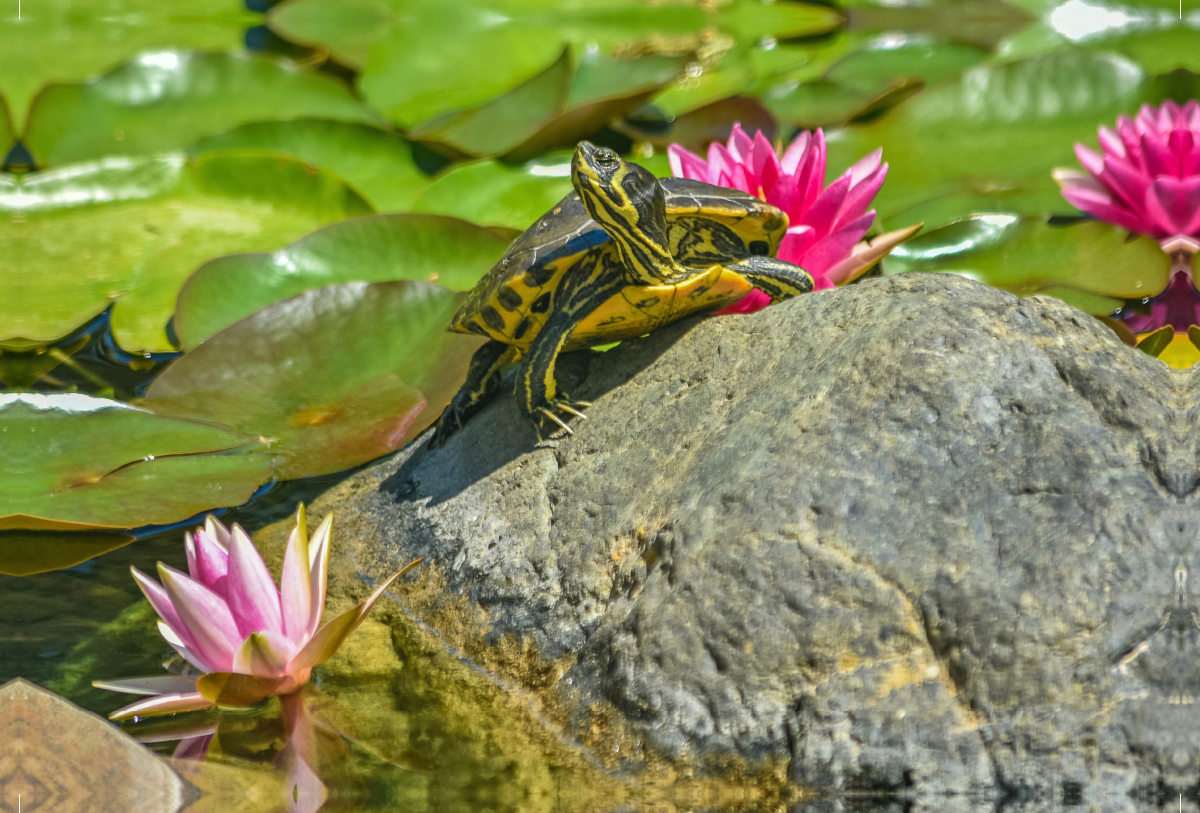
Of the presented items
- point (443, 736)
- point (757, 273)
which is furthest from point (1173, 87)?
point (443, 736)

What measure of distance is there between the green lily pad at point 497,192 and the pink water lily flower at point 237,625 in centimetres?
194

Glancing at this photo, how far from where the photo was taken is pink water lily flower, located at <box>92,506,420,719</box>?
6.38 ft

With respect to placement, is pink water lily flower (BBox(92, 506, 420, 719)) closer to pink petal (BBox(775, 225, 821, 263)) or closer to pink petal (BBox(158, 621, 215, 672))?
pink petal (BBox(158, 621, 215, 672))

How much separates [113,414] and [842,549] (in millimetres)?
2144

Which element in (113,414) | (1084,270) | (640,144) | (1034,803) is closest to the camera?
(1034,803)

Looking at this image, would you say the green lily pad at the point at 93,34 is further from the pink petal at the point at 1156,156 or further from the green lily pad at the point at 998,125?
the pink petal at the point at 1156,156

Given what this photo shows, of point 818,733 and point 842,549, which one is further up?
point 842,549

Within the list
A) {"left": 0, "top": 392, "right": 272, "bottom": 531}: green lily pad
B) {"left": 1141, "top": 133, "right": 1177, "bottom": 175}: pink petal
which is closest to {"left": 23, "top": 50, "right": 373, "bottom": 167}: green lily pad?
{"left": 0, "top": 392, "right": 272, "bottom": 531}: green lily pad

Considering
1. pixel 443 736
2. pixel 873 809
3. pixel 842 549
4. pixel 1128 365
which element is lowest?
pixel 443 736

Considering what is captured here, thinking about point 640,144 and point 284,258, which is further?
point 640,144

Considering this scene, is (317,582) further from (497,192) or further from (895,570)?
(497,192)

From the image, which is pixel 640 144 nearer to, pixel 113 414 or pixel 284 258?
pixel 284 258

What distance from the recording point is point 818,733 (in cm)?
168

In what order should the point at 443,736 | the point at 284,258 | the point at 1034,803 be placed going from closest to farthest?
the point at 1034,803 → the point at 443,736 → the point at 284,258
